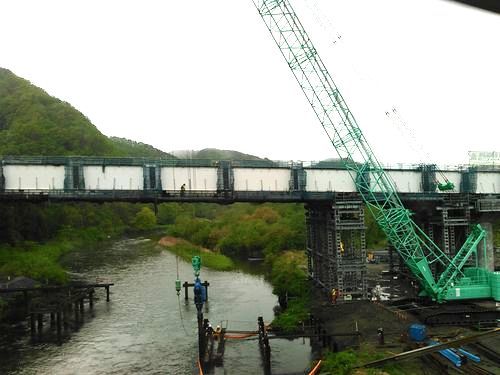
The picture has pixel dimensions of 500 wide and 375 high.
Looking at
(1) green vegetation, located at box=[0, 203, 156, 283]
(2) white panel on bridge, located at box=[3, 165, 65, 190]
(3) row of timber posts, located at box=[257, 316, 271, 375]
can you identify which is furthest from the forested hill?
(3) row of timber posts, located at box=[257, 316, 271, 375]

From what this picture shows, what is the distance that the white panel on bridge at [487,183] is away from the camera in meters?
39.6

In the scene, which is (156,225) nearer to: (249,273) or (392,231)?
(249,273)

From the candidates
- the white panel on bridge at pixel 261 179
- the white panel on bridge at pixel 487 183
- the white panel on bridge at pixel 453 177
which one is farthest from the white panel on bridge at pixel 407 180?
the white panel on bridge at pixel 261 179

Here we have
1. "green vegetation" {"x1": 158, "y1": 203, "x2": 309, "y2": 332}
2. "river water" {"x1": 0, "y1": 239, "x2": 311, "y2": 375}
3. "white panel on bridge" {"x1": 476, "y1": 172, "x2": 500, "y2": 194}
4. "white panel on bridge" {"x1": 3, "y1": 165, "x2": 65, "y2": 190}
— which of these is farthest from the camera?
"green vegetation" {"x1": 158, "y1": 203, "x2": 309, "y2": 332}

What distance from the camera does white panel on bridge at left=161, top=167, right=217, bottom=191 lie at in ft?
114

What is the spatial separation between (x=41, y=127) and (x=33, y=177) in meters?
84.7

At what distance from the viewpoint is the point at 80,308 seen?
40.7 meters

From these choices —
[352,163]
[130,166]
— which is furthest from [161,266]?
[352,163]

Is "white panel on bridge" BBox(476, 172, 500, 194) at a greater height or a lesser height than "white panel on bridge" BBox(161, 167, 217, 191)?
lesser

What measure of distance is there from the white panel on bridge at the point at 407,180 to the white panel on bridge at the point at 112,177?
769 inches

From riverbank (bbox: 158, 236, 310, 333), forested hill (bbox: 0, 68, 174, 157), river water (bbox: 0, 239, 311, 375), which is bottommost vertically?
river water (bbox: 0, 239, 311, 375)

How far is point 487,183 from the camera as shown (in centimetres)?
3975

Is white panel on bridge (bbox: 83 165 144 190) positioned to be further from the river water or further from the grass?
the grass

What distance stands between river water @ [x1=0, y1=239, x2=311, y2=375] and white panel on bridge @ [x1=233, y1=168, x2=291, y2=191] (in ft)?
33.7
